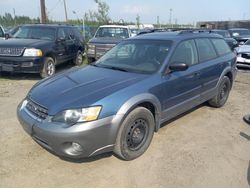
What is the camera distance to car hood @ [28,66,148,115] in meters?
3.13

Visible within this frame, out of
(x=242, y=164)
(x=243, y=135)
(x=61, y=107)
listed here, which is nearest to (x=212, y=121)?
(x=243, y=135)

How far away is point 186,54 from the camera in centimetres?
448

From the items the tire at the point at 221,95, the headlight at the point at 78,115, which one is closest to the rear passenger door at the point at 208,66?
the tire at the point at 221,95

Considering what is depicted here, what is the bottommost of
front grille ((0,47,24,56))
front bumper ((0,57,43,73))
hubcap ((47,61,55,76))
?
hubcap ((47,61,55,76))

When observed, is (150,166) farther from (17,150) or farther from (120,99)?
(17,150)

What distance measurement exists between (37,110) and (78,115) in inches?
25.1

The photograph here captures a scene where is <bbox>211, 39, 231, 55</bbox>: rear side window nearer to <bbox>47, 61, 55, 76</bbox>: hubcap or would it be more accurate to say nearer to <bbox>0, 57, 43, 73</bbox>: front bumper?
<bbox>0, 57, 43, 73</bbox>: front bumper

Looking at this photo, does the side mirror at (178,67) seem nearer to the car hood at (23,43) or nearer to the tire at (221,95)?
the tire at (221,95)

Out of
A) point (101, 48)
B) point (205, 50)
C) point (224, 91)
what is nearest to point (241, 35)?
point (101, 48)

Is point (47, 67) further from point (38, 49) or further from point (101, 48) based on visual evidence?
point (101, 48)

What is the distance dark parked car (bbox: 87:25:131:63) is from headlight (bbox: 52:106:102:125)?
657cm

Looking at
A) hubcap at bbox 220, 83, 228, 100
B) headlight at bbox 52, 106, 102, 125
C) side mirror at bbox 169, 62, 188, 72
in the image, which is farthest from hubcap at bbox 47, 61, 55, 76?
headlight at bbox 52, 106, 102, 125

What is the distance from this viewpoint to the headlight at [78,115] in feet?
9.87

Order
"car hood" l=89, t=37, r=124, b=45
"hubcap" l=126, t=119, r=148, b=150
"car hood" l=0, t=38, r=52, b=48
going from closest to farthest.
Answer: "hubcap" l=126, t=119, r=148, b=150 → "car hood" l=0, t=38, r=52, b=48 → "car hood" l=89, t=37, r=124, b=45
